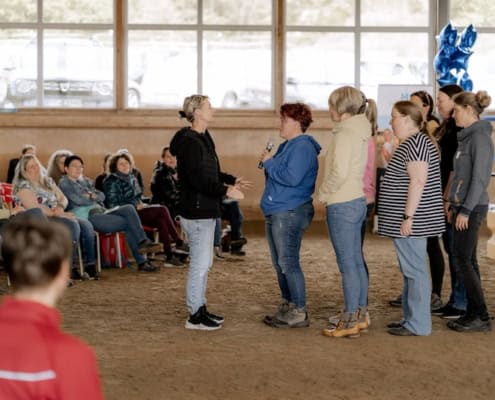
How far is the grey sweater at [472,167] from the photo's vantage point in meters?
4.86

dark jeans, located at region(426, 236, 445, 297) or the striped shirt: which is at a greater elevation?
the striped shirt

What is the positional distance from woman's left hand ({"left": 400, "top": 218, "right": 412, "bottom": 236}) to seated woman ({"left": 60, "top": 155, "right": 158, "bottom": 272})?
10.3 ft

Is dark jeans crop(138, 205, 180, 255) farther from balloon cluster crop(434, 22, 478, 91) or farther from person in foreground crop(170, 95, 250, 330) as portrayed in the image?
balloon cluster crop(434, 22, 478, 91)

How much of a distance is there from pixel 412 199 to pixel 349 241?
0.41 meters

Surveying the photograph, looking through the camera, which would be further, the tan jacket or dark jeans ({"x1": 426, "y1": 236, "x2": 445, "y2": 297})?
dark jeans ({"x1": 426, "y1": 236, "x2": 445, "y2": 297})

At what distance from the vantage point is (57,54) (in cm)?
1170

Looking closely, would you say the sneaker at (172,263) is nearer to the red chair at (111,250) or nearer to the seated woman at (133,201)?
the seated woman at (133,201)

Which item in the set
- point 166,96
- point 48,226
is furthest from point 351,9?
point 48,226

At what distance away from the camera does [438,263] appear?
5.66m

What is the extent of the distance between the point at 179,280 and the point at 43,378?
18.1 ft

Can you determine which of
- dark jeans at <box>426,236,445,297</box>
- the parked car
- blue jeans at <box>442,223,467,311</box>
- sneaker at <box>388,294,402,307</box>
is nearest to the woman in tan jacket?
blue jeans at <box>442,223,467,311</box>

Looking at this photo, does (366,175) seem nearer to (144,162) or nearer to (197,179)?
(197,179)

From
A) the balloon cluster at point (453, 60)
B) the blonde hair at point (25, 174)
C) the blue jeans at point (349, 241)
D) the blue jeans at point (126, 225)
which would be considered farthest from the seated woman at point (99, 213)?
the balloon cluster at point (453, 60)

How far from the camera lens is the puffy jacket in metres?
7.77
